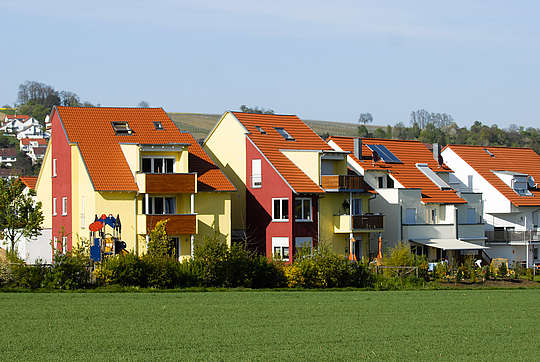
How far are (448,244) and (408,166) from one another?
7885mm

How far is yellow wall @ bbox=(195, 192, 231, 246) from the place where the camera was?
180ft

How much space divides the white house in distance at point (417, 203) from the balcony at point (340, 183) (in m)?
4.57

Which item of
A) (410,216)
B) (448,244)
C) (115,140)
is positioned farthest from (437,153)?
(115,140)

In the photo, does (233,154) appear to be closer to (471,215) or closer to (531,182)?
(471,215)

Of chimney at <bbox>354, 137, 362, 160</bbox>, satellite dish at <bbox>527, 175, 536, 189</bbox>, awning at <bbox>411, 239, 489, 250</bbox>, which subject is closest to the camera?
awning at <bbox>411, 239, 489, 250</bbox>

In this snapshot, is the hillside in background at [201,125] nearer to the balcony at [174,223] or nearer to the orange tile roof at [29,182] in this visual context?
the orange tile roof at [29,182]

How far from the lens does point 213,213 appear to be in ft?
182

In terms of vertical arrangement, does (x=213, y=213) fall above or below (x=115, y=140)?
below

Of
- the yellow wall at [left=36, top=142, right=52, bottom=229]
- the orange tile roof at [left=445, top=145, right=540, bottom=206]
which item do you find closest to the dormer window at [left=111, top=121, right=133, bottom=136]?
the yellow wall at [left=36, top=142, right=52, bottom=229]

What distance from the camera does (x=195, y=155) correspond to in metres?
57.5

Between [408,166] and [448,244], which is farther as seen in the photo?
[408,166]

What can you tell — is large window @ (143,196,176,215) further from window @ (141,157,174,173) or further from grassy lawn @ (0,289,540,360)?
grassy lawn @ (0,289,540,360)

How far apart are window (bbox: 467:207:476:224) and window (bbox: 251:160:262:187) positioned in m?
19.6

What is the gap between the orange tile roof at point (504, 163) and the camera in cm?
7500
